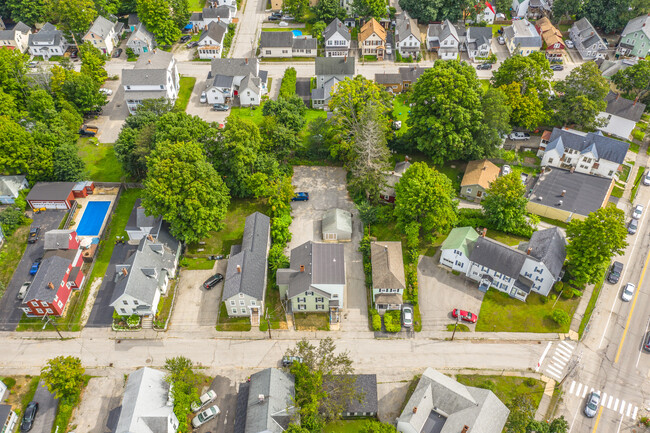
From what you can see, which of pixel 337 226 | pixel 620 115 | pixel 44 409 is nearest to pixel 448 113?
pixel 337 226

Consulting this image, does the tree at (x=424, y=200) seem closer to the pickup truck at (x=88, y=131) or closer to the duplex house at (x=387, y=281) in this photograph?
the duplex house at (x=387, y=281)

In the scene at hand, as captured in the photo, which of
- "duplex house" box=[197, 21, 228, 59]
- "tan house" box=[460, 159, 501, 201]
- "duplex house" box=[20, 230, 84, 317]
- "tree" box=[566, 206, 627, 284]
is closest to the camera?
"tree" box=[566, 206, 627, 284]

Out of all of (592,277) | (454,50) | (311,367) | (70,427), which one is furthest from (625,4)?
(70,427)


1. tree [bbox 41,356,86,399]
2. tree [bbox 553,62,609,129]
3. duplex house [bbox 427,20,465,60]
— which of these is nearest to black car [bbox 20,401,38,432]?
tree [bbox 41,356,86,399]

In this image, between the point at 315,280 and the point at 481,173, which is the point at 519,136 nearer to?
the point at 481,173

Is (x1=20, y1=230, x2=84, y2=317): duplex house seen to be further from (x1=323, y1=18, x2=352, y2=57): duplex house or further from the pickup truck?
(x1=323, y1=18, x2=352, y2=57): duplex house
